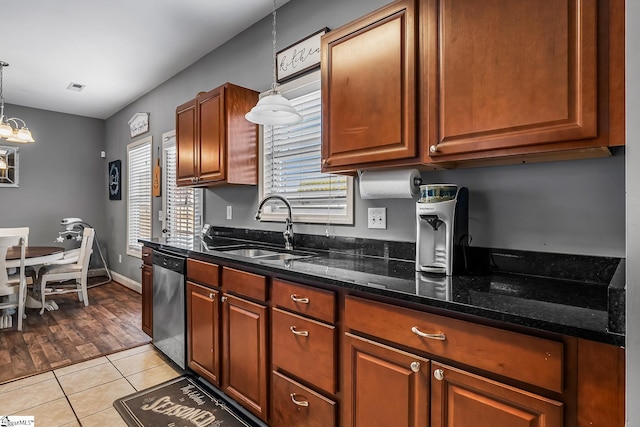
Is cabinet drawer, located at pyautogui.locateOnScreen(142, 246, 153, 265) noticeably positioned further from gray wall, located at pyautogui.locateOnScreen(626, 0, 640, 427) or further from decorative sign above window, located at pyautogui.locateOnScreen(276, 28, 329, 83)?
gray wall, located at pyautogui.locateOnScreen(626, 0, 640, 427)

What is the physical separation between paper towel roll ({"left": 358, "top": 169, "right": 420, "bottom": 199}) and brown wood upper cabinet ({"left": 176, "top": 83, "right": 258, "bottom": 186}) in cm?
128

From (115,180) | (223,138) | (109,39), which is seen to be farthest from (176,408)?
(115,180)

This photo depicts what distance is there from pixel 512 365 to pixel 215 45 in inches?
137

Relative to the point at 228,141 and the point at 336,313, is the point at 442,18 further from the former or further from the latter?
the point at 228,141

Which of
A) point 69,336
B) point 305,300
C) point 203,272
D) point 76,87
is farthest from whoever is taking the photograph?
point 76,87

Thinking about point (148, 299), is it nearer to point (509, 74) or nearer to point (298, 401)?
point (298, 401)

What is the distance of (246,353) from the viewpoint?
191 centimetres

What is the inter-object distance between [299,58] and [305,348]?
196cm

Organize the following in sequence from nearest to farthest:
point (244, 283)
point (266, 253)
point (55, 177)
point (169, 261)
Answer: point (244, 283) → point (266, 253) → point (169, 261) → point (55, 177)

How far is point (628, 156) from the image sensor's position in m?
0.71

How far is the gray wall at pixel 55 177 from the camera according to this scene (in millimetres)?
5320

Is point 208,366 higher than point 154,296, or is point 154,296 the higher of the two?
point 154,296

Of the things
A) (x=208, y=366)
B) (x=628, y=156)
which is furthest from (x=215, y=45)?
(x=628, y=156)

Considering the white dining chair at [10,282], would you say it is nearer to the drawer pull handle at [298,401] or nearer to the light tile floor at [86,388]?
the light tile floor at [86,388]
